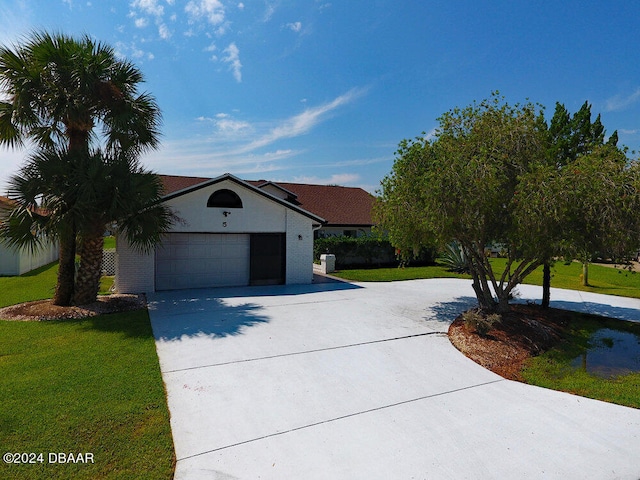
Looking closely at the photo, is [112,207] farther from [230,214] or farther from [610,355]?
[610,355]

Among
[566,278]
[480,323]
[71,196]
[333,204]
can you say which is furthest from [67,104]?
[566,278]

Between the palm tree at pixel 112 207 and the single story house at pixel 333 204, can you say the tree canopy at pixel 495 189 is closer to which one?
the palm tree at pixel 112 207

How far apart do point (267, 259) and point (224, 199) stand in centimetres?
305

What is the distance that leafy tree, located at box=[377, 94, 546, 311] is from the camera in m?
8.12

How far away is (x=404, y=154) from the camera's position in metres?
9.53

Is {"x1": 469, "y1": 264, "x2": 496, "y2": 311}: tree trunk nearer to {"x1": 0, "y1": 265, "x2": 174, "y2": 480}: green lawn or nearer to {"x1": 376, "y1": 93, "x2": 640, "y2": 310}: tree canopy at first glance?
{"x1": 376, "y1": 93, "x2": 640, "y2": 310}: tree canopy

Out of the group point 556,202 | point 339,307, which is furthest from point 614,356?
point 339,307

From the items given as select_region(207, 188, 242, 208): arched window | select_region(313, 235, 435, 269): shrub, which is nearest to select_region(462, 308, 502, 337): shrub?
select_region(207, 188, 242, 208): arched window

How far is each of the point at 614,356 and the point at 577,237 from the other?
261cm

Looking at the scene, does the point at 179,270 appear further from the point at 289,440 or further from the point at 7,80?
the point at 289,440

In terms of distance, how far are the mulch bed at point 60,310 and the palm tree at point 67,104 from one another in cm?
59

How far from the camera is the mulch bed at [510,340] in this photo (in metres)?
6.82

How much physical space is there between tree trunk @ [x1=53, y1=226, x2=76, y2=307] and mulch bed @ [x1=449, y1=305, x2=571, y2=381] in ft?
34.0

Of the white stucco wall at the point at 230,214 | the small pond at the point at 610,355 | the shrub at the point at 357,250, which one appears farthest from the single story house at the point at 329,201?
the small pond at the point at 610,355
